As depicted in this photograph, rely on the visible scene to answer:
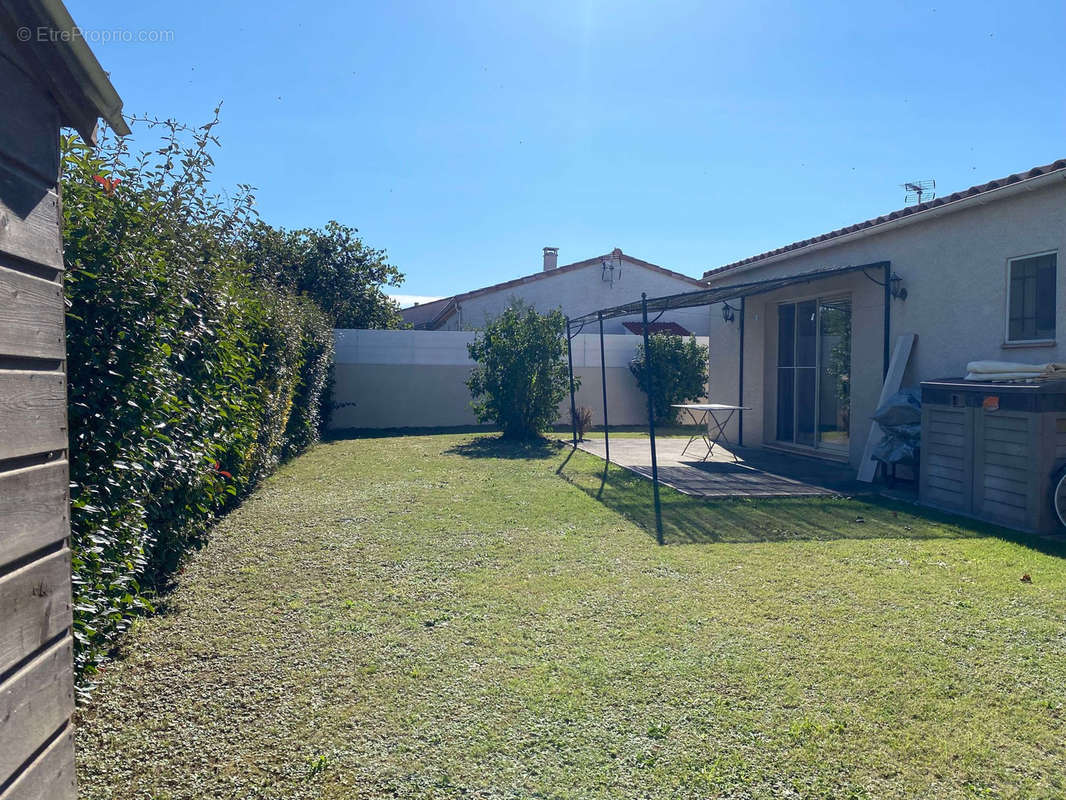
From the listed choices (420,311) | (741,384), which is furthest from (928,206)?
(420,311)

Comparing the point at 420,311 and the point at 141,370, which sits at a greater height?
the point at 420,311

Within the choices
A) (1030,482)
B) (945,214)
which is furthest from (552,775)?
(945,214)

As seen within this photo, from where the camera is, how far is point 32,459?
1.92m

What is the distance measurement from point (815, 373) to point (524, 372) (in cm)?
537

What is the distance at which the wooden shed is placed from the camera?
69.4 inches

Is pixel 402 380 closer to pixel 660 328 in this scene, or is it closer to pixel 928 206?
pixel 660 328

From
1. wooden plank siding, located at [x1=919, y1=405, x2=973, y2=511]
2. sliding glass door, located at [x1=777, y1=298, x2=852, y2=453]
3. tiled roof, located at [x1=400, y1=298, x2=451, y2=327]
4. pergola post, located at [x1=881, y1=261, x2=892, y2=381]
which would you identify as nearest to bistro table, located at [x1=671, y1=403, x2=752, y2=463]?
sliding glass door, located at [x1=777, y1=298, x2=852, y2=453]

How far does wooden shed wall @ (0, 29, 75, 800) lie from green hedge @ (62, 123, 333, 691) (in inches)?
39.9

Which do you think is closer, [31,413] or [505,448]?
[31,413]

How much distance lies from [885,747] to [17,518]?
10.1ft

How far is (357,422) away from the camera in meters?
16.5

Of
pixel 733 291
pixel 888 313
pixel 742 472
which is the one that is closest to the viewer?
pixel 888 313

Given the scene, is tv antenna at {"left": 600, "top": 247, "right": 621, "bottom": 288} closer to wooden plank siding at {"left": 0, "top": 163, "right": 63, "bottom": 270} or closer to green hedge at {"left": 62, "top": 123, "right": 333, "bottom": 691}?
green hedge at {"left": 62, "top": 123, "right": 333, "bottom": 691}

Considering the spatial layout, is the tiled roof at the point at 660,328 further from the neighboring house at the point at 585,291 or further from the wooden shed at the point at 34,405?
the wooden shed at the point at 34,405
